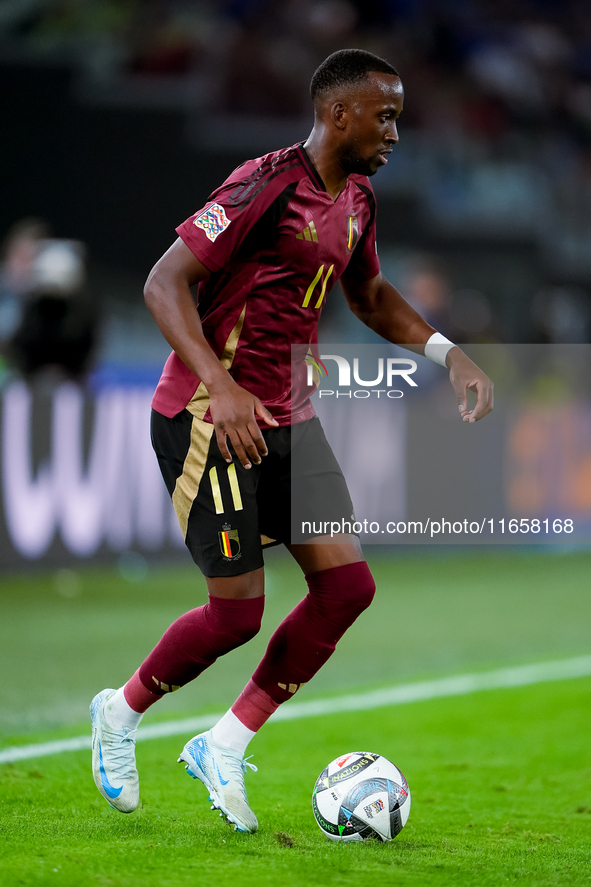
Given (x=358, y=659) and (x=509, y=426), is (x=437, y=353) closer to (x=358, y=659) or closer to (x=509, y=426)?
(x=358, y=659)

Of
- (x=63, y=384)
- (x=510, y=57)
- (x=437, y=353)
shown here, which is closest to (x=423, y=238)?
(x=510, y=57)

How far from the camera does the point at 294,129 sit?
1545 cm

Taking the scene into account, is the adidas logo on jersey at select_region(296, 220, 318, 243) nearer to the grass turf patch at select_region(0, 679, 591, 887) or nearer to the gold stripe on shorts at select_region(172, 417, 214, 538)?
the gold stripe on shorts at select_region(172, 417, 214, 538)

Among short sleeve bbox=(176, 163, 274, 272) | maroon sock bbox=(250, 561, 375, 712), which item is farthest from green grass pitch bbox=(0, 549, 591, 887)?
short sleeve bbox=(176, 163, 274, 272)

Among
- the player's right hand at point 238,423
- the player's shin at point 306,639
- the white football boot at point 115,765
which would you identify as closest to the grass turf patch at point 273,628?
the white football boot at point 115,765

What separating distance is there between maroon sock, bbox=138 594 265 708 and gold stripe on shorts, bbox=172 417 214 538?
0.85 ft

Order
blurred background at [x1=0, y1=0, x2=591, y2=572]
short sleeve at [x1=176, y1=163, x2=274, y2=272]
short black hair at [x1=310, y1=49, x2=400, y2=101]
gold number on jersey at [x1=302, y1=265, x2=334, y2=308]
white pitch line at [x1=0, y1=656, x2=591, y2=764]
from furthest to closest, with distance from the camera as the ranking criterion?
blurred background at [x1=0, y1=0, x2=591, y2=572]
white pitch line at [x1=0, y1=656, x2=591, y2=764]
gold number on jersey at [x1=302, y1=265, x2=334, y2=308]
short black hair at [x1=310, y1=49, x2=400, y2=101]
short sleeve at [x1=176, y1=163, x2=274, y2=272]

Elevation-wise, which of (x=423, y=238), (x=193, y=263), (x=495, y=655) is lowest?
(x=495, y=655)

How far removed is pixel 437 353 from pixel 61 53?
12137 millimetres

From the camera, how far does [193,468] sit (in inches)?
132

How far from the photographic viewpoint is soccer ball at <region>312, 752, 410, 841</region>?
3.37m

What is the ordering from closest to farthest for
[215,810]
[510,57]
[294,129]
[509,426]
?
1. [215,810]
2. [509,426]
3. [294,129]
4. [510,57]

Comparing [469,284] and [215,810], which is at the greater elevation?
[469,284]

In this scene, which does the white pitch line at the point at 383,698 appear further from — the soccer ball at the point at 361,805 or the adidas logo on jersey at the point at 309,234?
the adidas logo on jersey at the point at 309,234
